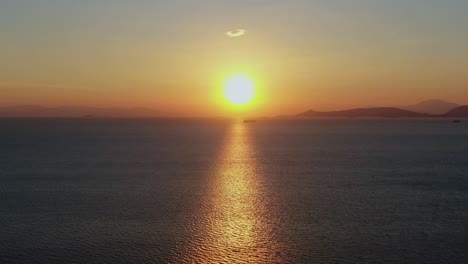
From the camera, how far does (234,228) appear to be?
41875mm

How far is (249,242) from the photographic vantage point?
124 feet

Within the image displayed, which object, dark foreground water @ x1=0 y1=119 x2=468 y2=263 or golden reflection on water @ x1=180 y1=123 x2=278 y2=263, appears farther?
dark foreground water @ x1=0 y1=119 x2=468 y2=263

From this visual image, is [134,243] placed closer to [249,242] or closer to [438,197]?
[249,242]

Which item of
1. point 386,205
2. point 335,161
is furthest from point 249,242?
point 335,161

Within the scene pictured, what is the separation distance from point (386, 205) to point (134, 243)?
95.8 ft

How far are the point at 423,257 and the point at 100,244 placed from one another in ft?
83.2

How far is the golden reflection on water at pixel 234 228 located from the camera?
113ft

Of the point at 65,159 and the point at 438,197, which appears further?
the point at 65,159

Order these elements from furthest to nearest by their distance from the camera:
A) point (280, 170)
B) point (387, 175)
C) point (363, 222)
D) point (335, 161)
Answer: point (335, 161), point (280, 170), point (387, 175), point (363, 222)

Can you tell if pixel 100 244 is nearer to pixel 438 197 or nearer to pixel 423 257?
pixel 423 257

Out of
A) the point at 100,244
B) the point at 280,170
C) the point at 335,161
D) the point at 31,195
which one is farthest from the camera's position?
the point at 335,161

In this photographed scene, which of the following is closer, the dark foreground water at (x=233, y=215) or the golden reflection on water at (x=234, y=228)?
the golden reflection on water at (x=234, y=228)

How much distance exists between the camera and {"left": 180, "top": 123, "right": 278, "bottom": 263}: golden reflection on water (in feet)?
113

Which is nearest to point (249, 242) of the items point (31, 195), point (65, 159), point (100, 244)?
point (100, 244)
